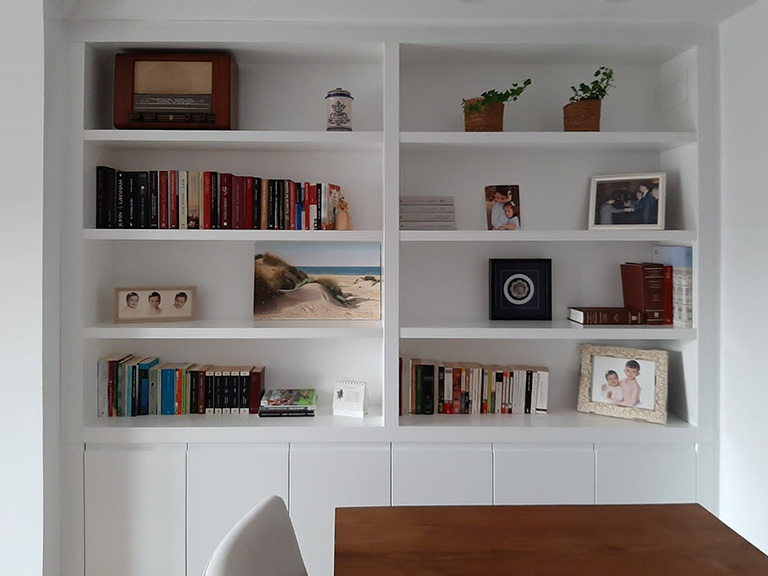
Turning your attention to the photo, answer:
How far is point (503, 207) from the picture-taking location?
109 inches

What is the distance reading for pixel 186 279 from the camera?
2.84 meters

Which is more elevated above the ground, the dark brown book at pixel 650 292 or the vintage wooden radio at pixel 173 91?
the vintage wooden radio at pixel 173 91

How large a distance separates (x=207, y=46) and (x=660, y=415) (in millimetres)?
2168

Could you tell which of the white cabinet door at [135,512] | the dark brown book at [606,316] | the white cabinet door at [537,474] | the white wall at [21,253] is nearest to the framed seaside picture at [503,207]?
the dark brown book at [606,316]

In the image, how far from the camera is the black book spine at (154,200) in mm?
2619

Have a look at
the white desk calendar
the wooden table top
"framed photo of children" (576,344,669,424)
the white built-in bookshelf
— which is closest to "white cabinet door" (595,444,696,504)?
the white built-in bookshelf

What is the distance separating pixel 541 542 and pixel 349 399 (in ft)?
4.51

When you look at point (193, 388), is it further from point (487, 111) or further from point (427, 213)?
point (487, 111)

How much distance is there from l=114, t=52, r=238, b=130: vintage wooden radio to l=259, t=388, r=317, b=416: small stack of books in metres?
1.04

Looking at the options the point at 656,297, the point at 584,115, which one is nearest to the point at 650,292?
the point at 656,297

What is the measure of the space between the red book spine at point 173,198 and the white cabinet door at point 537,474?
1467 millimetres

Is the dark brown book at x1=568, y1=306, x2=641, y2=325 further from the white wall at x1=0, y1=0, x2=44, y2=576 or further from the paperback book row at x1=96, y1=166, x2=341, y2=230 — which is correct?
the white wall at x1=0, y1=0, x2=44, y2=576

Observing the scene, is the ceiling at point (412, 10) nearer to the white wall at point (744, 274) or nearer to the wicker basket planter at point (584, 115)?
the white wall at point (744, 274)

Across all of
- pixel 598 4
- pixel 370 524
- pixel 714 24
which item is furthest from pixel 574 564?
pixel 714 24
